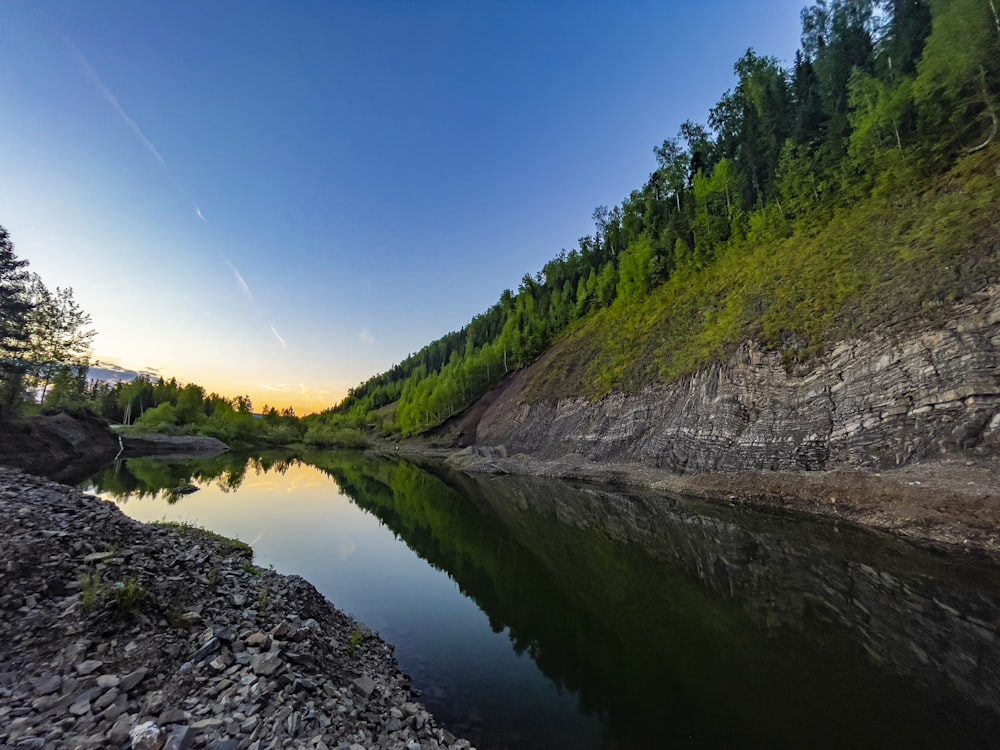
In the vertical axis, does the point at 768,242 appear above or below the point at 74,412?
above

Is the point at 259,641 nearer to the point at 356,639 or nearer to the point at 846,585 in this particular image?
the point at 356,639

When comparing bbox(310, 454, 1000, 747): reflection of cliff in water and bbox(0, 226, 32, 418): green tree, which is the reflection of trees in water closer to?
bbox(0, 226, 32, 418): green tree

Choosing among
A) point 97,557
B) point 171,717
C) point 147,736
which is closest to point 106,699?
point 171,717

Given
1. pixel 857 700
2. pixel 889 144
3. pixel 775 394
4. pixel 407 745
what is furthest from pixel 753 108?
pixel 407 745

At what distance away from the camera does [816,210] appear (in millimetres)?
43875

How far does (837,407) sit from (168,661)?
3375cm

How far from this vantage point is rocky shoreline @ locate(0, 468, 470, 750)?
5.33 meters

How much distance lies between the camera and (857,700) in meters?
8.62

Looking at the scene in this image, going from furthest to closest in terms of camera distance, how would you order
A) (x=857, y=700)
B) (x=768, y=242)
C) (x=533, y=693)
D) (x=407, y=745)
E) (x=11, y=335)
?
(x=768, y=242) → (x=11, y=335) → (x=533, y=693) → (x=857, y=700) → (x=407, y=745)

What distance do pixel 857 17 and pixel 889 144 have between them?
33785mm

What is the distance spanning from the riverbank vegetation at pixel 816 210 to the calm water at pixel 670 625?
1841 centimetres

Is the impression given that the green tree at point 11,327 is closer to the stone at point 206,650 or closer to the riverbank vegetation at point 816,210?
the stone at point 206,650

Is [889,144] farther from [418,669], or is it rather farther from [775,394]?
[418,669]

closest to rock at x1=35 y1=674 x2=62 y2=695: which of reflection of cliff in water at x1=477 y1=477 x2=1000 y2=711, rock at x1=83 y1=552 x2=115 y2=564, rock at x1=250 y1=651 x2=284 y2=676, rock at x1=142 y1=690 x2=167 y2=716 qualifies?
rock at x1=142 y1=690 x2=167 y2=716
